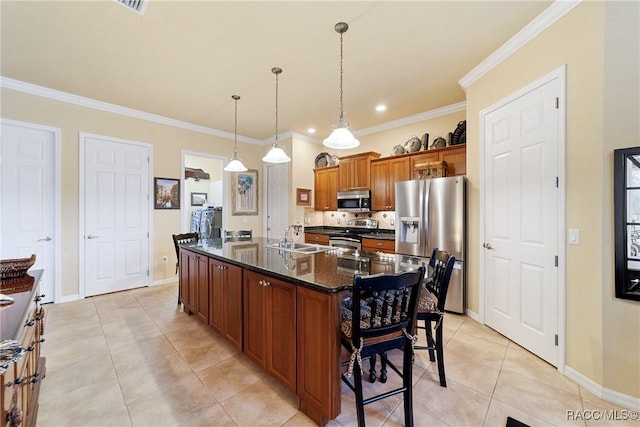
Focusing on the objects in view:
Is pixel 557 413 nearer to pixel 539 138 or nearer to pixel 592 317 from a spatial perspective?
pixel 592 317

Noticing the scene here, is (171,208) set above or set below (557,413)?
above

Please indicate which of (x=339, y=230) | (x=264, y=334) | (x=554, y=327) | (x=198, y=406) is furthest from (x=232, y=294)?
(x=339, y=230)

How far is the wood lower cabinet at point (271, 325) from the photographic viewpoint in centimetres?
170

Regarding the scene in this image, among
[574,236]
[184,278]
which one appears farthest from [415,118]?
[184,278]

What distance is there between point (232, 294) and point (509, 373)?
92.4 inches

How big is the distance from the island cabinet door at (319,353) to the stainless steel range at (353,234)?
10.1 feet

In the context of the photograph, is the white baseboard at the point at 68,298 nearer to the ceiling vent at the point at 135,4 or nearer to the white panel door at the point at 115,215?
the white panel door at the point at 115,215

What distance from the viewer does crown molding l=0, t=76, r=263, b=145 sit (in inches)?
132

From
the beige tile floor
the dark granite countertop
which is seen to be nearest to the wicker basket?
the beige tile floor

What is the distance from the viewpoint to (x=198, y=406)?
175 centimetres

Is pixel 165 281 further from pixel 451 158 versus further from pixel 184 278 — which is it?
pixel 451 158

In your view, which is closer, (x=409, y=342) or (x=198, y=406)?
(x=409, y=342)

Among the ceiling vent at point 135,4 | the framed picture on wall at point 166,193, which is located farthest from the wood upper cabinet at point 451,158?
the framed picture on wall at point 166,193

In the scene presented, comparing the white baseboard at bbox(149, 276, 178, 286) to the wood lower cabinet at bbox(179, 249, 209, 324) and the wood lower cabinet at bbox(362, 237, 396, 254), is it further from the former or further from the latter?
the wood lower cabinet at bbox(362, 237, 396, 254)
